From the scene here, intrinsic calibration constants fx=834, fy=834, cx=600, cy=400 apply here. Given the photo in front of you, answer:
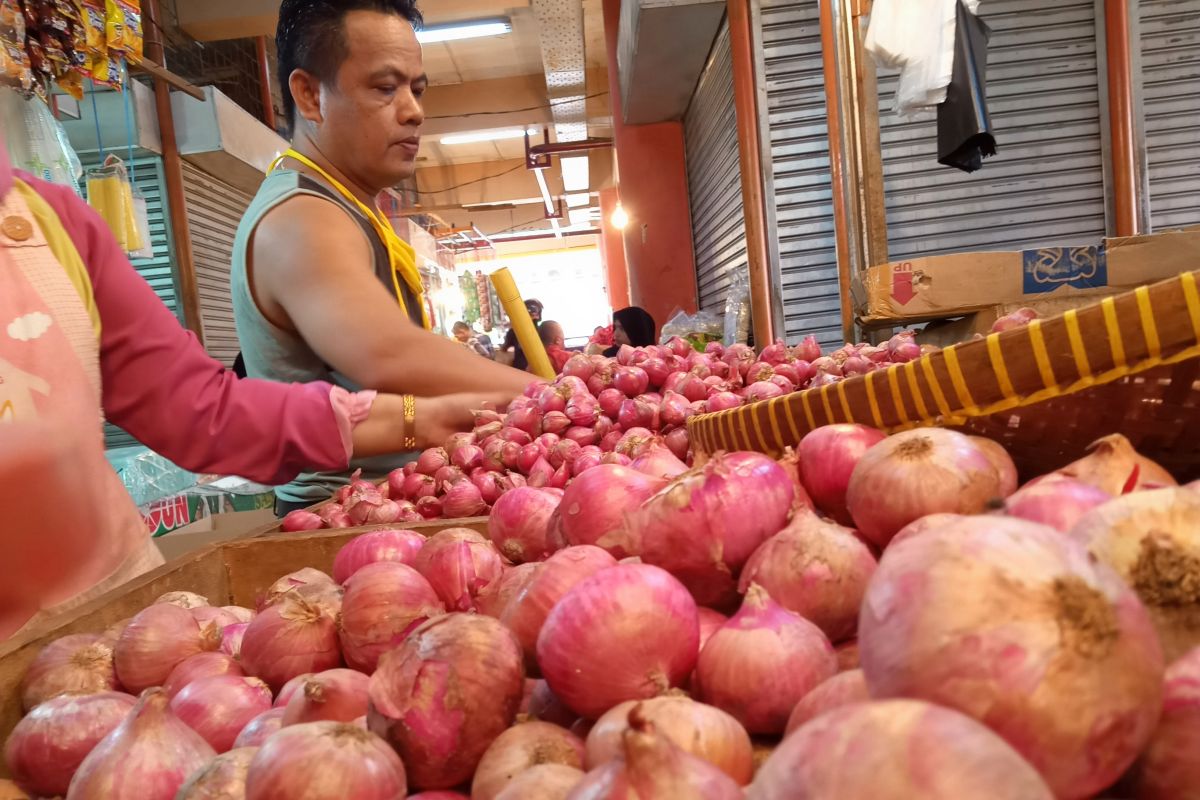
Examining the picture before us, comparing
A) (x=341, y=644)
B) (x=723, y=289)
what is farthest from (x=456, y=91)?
(x=341, y=644)

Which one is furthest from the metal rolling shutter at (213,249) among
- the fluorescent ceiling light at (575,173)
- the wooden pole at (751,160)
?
the fluorescent ceiling light at (575,173)

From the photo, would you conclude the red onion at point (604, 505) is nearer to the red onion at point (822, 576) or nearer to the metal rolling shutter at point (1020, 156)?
the red onion at point (822, 576)

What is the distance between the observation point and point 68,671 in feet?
3.12

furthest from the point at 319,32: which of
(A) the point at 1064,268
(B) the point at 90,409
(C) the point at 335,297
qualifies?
(A) the point at 1064,268

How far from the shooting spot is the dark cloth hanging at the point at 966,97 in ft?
10.9

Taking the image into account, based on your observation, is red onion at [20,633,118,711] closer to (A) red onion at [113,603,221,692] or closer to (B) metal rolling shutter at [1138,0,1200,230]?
(A) red onion at [113,603,221,692]

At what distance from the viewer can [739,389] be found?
2244 millimetres

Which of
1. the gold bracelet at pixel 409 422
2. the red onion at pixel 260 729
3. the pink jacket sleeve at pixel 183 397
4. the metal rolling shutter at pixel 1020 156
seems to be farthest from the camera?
the metal rolling shutter at pixel 1020 156

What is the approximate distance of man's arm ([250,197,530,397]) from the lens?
189cm

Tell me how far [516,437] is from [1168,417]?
144 cm

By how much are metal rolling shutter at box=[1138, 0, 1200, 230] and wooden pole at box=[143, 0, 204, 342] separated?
606cm

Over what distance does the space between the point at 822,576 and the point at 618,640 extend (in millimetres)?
181

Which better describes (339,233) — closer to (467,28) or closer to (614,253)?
(467,28)

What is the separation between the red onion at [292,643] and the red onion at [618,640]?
32 cm
